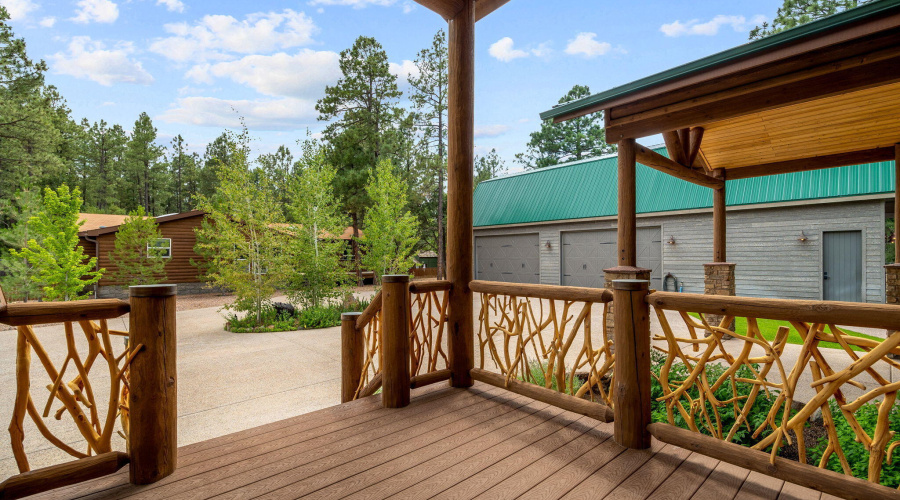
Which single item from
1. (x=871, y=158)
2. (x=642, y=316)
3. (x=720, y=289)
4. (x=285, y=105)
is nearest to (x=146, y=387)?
(x=642, y=316)

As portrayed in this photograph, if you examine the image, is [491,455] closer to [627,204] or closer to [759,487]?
[759,487]

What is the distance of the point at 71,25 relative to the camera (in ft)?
53.1

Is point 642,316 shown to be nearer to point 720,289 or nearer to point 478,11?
point 478,11

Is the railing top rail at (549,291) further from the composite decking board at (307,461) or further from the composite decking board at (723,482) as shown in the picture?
the composite decking board at (723,482)

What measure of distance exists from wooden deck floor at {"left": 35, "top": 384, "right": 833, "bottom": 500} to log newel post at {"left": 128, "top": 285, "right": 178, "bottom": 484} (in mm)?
110

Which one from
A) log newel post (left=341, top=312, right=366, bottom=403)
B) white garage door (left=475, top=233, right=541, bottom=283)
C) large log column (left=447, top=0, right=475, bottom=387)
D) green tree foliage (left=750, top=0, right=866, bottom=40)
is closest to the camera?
large log column (left=447, top=0, right=475, bottom=387)

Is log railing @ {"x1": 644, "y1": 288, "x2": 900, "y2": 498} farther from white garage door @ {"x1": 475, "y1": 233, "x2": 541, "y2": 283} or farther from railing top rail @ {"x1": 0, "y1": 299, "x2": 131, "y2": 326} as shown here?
white garage door @ {"x1": 475, "y1": 233, "x2": 541, "y2": 283}

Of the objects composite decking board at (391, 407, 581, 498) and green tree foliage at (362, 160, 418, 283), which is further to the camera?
green tree foliage at (362, 160, 418, 283)

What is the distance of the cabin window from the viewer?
1395 cm

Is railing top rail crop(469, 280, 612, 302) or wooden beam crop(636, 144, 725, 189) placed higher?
wooden beam crop(636, 144, 725, 189)

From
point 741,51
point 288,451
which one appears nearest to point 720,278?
point 741,51

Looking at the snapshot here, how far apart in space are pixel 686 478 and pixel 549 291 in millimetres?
1227

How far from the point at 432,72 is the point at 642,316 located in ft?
67.8

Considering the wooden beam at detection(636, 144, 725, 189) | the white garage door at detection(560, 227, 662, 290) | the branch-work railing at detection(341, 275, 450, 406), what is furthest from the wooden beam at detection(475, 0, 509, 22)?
the white garage door at detection(560, 227, 662, 290)
